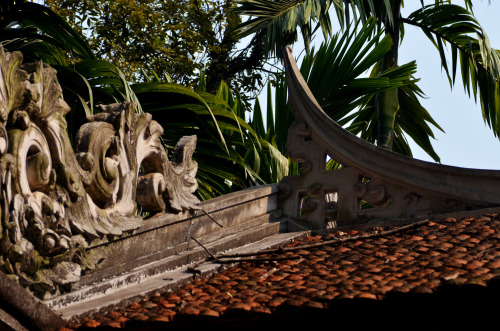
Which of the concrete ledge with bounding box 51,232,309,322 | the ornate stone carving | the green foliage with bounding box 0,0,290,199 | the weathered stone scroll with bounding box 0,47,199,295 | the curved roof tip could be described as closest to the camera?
the weathered stone scroll with bounding box 0,47,199,295

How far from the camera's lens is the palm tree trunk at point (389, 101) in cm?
1498

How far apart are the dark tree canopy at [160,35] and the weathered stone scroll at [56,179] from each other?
9008mm

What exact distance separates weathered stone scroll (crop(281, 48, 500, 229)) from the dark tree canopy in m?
7.42

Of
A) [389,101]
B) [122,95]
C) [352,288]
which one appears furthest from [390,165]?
[389,101]

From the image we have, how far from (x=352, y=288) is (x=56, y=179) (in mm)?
2228

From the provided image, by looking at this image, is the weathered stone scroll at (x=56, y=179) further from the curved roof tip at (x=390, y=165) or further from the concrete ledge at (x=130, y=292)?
the curved roof tip at (x=390, y=165)

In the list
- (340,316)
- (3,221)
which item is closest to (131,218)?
(3,221)

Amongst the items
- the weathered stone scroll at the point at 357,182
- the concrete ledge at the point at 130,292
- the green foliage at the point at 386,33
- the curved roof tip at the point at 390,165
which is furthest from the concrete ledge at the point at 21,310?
the green foliage at the point at 386,33

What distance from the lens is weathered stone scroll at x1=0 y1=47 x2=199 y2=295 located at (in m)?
5.98

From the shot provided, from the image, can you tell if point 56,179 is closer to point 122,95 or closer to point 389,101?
point 122,95

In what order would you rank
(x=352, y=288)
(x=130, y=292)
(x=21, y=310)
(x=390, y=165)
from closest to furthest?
(x=21, y=310) → (x=352, y=288) → (x=130, y=292) → (x=390, y=165)

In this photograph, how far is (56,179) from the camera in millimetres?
6410

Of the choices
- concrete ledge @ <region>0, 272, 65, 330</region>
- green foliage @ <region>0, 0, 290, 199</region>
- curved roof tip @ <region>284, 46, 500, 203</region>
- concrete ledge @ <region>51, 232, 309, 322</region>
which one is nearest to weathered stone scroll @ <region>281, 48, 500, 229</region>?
curved roof tip @ <region>284, 46, 500, 203</region>

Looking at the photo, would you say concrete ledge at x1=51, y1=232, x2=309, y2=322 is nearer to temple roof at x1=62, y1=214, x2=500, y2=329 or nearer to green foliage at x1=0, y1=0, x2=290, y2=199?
temple roof at x1=62, y1=214, x2=500, y2=329
